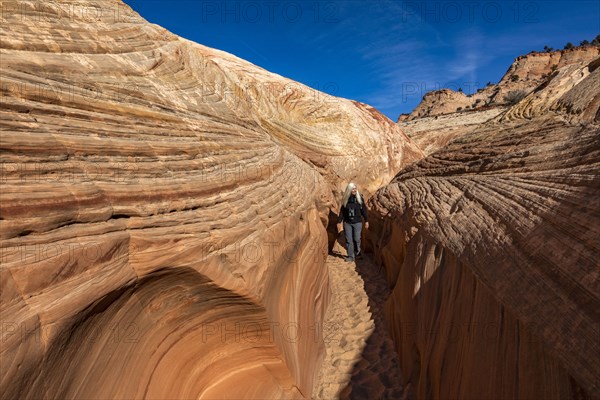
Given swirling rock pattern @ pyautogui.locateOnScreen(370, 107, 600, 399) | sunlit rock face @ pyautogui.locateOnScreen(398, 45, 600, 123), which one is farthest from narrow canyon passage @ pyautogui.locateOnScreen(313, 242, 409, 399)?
sunlit rock face @ pyautogui.locateOnScreen(398, 45, 600, 123)

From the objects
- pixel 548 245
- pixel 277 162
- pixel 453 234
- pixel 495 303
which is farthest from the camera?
pixel 277 162

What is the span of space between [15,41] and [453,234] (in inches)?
147

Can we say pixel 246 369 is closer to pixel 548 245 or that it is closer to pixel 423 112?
pixel 548 245

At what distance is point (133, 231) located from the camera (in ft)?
7.46

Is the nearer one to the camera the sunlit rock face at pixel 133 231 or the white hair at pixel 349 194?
the sunlit rock face at pixel 133 231

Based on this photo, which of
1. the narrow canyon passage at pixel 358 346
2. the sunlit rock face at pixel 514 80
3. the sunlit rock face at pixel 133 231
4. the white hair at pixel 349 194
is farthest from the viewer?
the sunlit rock face at pixel 514 80

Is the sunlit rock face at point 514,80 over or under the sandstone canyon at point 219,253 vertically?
over

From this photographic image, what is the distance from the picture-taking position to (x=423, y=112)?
153ft

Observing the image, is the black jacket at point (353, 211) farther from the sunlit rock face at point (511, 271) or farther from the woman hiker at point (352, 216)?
the sunlit rock face at point (511, 271)

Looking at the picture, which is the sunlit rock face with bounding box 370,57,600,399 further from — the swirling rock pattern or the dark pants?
the dark pants

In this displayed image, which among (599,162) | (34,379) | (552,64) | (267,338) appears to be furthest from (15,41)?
(552,64)

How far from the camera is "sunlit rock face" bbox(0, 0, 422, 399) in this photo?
180 cm

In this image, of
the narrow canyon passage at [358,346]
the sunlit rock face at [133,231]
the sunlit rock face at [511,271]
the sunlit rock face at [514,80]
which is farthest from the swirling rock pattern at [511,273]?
the sunlit rock face at [514,80]

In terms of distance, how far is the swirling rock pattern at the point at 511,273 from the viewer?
1812 mm
